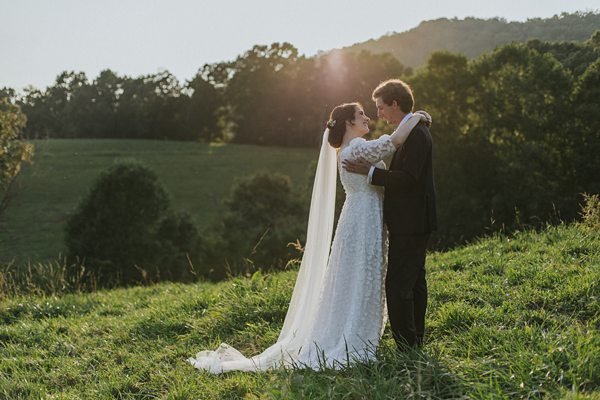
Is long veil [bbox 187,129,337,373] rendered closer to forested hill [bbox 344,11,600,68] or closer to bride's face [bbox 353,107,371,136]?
bride's face [bbox 353,107,371,136]

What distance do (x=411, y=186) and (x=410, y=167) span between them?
204mm

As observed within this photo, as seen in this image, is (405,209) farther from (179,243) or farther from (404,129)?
(179,243)

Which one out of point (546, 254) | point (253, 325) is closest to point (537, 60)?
point (546, 254)

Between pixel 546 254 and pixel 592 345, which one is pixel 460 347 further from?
pixel 546 254

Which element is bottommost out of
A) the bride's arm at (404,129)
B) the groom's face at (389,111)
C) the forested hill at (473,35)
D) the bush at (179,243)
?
the bush at (179,243)

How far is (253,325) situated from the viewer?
23.1 feet

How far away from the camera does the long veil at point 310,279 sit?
5996 millimetres

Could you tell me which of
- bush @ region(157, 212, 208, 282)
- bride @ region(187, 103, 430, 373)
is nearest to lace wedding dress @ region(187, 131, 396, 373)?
bride @ region(187, 103, 430, 373)

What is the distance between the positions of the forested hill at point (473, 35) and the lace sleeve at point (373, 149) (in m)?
28.2

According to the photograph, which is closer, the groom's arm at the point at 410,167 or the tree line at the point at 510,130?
the groom's arm at the point at 410,167

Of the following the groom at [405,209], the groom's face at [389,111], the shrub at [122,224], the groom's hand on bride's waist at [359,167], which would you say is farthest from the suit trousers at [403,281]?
the shrub at [122,224]

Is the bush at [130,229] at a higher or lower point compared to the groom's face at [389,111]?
lower

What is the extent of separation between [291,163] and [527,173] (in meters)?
33.9

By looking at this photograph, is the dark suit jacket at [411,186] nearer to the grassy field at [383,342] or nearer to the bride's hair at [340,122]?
the bride's hair at [340,122]
